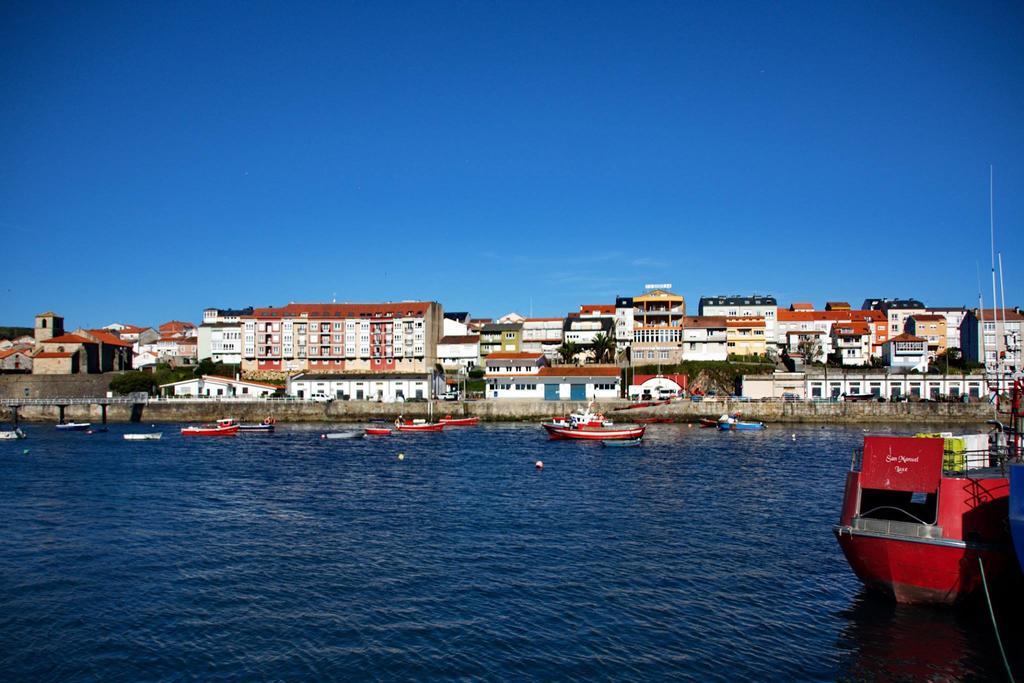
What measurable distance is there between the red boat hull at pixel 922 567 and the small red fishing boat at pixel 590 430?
1643 inches

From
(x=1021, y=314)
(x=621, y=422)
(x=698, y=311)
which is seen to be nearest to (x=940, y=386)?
(x=1021, y=314)

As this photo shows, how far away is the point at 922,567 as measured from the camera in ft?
59.2

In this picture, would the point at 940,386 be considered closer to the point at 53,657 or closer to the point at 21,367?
the point at 53,657

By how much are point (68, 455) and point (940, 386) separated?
82.0 m

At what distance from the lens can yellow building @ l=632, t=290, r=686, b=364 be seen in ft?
343

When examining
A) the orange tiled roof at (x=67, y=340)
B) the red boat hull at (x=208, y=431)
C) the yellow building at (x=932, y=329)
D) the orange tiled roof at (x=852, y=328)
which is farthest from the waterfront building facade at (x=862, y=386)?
the orange tiled roof at (x=67, y=340)

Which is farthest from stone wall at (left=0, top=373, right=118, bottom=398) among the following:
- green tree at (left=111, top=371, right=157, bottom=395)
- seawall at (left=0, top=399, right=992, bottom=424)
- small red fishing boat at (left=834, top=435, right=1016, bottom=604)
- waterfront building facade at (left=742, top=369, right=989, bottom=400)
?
small red fishing boat at (left=834, top=435, right=1016, bottom=604)

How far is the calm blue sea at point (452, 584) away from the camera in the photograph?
16312 millimetres

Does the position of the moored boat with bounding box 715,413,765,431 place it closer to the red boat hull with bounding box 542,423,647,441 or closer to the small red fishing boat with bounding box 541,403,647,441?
the small red fishing boat with bounding box 541,403,647,441

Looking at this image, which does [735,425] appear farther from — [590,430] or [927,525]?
[927,525]

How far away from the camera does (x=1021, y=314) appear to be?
342ft

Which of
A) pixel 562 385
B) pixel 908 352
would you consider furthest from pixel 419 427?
pixel 908 352

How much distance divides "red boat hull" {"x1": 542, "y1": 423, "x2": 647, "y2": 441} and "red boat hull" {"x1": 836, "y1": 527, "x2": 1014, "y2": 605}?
41577 mm

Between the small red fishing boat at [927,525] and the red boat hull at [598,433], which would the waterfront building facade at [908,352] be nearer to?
the red boat hull at [598,433]
